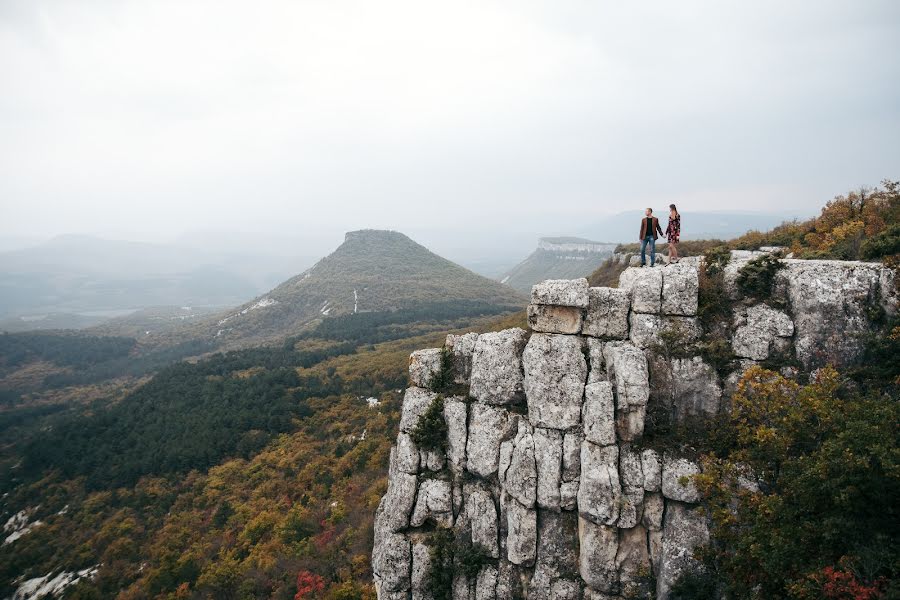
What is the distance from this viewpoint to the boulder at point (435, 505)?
2059cm

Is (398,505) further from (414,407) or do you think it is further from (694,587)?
(694,587)

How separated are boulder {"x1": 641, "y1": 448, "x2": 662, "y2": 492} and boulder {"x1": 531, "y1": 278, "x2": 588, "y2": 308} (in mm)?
7591

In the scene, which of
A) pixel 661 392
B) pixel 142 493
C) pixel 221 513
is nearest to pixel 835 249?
pixel 661 392

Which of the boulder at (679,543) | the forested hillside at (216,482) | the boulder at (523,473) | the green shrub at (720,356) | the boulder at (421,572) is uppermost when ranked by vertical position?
the green shrub at (720,356)

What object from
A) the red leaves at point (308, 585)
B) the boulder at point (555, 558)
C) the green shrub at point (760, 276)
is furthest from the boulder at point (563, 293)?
the red leaves at point (308, 585)

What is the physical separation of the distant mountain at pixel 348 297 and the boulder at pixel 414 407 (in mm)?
110557

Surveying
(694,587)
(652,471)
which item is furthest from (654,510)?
(694,587)

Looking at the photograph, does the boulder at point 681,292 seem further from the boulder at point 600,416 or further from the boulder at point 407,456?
the boulder at point 407,456

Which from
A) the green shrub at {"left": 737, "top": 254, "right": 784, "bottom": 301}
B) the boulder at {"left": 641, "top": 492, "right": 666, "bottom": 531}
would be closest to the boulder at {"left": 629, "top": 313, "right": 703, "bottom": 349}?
the green shrub at {"left": 737, "top": 254, "right": 784, "bottom": 301}

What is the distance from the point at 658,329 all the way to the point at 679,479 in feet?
22.4

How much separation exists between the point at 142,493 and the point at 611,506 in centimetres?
5752

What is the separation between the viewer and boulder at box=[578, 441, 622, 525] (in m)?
16.8

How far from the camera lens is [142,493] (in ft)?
154

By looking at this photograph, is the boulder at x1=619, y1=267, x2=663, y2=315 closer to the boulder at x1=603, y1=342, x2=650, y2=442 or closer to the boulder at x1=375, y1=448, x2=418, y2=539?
the boulder at x1=603, y1=342, x2=650, y2=442
